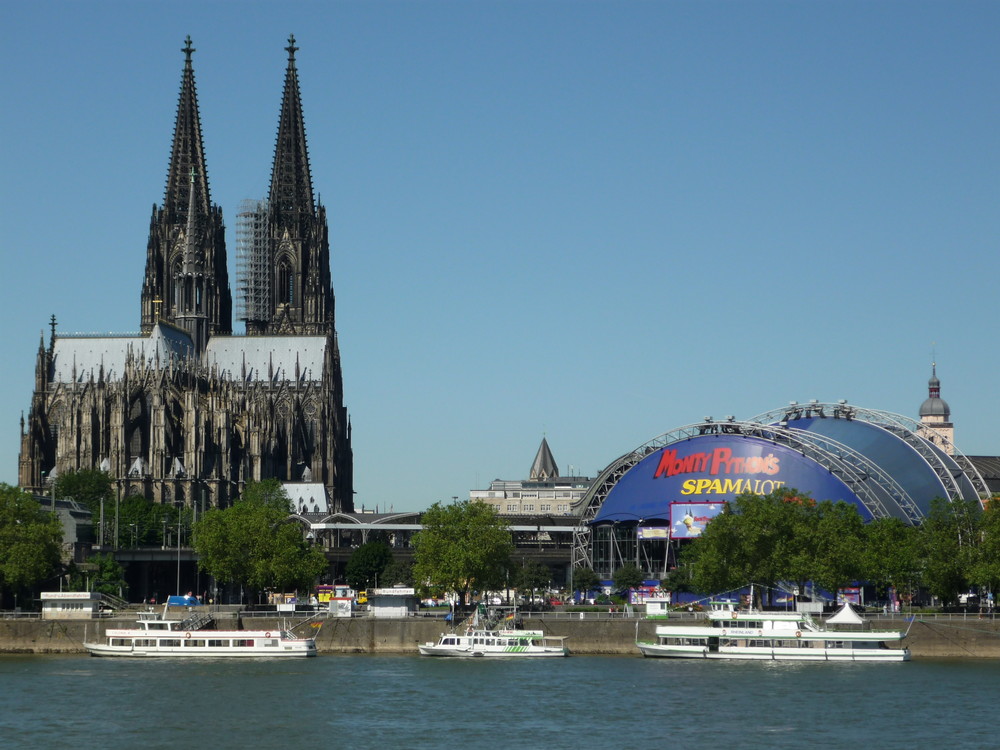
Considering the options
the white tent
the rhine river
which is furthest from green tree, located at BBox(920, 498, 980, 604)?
the rhine river

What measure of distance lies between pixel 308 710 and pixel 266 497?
381 feet

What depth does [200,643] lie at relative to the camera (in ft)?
333

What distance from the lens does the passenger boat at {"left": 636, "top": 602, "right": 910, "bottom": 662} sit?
96.2 m

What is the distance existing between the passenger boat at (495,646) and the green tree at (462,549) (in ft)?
52.2

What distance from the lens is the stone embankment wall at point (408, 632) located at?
326 feet

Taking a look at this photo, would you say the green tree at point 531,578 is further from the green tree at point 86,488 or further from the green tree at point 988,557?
the green tree at point 86,488

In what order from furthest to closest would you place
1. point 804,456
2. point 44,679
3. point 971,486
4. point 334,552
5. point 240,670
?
point 334,552, point 971,486, point 804,456, point 240,670, point 44,679

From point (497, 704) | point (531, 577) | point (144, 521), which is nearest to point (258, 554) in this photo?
point (531, 577)

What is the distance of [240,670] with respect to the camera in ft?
301

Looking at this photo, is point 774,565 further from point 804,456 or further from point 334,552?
point 334,552

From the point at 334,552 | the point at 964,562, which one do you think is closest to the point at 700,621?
the point at 964,562

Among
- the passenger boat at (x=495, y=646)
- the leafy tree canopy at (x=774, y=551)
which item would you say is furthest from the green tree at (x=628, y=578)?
the passenger boat at (x=495, y=646)

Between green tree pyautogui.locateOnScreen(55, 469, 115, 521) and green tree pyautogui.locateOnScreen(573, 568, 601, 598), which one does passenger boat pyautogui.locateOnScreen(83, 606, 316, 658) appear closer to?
green tree pyautogui.locateOnScreen(573, 568, 601, 598)

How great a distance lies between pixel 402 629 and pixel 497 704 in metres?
28.1
